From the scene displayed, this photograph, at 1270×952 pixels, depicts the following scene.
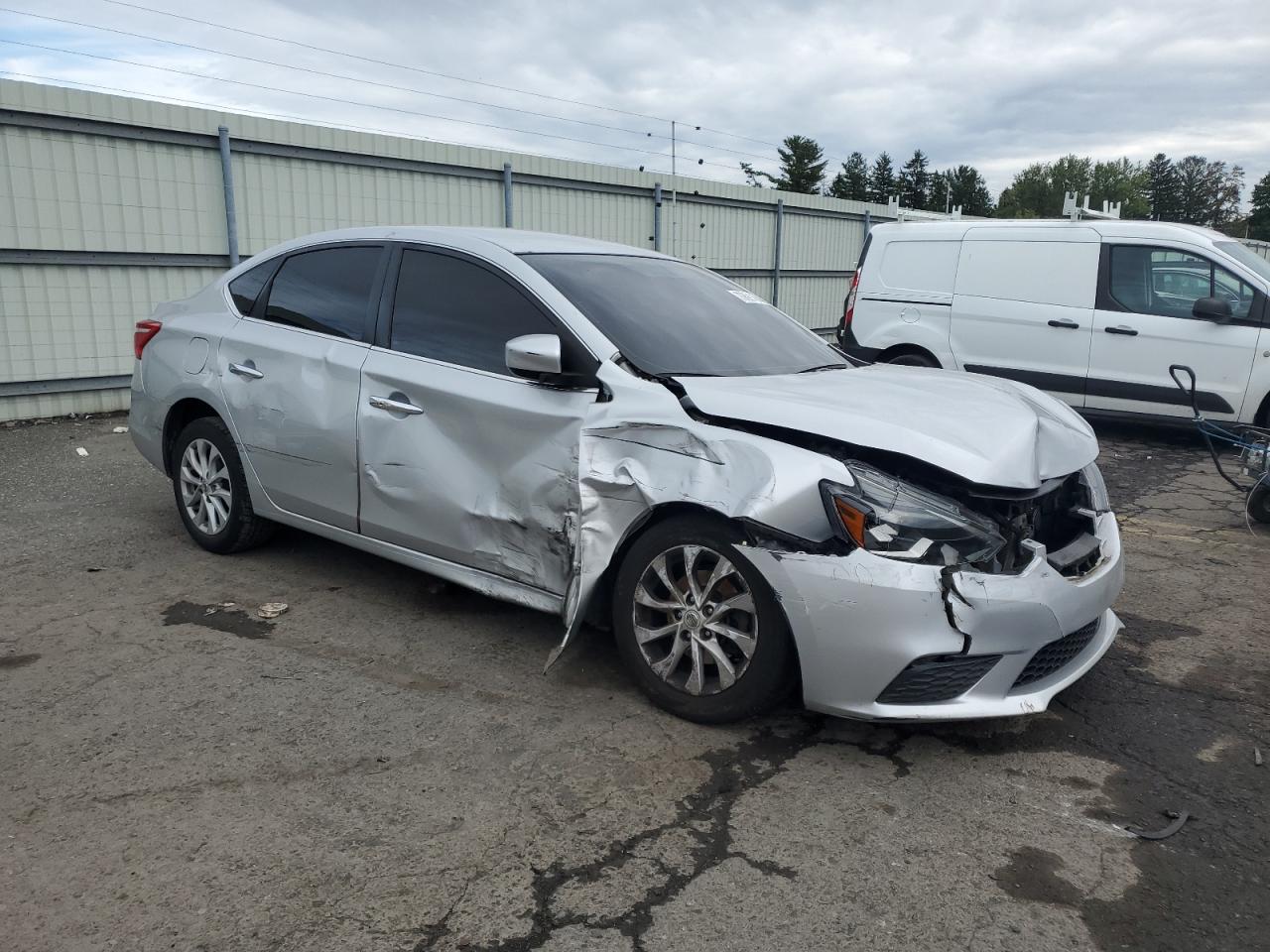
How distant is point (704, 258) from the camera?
1561cm

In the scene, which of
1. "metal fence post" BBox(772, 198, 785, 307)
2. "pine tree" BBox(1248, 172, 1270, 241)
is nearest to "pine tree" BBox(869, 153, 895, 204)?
"pine tree" BBox(1248, 172, 1270, 241)

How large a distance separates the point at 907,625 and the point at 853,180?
109 m

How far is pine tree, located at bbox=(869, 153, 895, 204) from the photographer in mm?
107062

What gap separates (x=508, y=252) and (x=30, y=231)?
262 inches

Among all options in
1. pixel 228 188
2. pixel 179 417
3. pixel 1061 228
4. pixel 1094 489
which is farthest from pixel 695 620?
pixel 228 188

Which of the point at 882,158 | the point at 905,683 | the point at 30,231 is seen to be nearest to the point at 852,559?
the point at 905,683

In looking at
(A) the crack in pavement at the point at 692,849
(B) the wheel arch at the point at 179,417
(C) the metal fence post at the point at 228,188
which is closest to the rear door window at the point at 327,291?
(B) the wheel arch at the point at 179,417

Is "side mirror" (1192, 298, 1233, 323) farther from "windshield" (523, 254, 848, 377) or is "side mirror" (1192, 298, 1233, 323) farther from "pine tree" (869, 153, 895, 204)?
"pine tree" (869, 153, 895, 204)

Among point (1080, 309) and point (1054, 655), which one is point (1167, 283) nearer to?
point (1080, 309)

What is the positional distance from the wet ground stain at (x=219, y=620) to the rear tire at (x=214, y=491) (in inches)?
24.7

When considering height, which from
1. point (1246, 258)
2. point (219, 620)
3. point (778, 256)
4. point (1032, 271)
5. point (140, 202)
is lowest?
point (219, 620)

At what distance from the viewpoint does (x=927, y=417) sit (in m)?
3.35

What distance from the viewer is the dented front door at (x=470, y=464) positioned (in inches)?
142

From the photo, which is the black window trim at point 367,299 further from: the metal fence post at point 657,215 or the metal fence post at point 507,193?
the metal fence post at point 657,215
